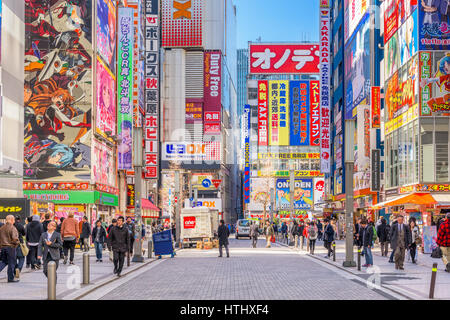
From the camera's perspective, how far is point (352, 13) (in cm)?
6688

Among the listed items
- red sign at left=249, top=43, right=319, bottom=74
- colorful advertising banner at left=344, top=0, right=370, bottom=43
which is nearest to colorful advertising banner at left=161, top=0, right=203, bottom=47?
red sign at left=249, top=43, right=319, bottom=74

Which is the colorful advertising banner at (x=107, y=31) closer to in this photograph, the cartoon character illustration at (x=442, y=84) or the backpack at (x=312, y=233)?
the backpack at (x=312, y=233)

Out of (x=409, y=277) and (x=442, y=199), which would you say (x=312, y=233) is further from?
(x=409, y=277)

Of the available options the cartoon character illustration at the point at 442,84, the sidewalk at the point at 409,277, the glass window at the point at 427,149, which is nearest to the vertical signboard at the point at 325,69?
the cartoon character illustration at the point at 442,84

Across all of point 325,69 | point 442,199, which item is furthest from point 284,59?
point 442,199

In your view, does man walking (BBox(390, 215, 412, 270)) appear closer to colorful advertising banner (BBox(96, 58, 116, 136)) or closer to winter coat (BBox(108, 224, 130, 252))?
winter coat (BBox(108, 224, 130, 252))

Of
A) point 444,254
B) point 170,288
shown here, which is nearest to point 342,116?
point 444,254

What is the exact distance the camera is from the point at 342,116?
245 feet

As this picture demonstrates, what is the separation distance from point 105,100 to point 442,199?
2538cm

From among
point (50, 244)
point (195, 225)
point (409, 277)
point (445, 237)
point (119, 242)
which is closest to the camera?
point (50, 244)

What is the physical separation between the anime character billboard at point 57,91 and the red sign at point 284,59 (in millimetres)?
58615

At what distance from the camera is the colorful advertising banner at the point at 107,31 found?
5181cm

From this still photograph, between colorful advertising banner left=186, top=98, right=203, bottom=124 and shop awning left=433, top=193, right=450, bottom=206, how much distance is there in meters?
85.0

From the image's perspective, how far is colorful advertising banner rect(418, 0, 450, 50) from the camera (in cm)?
4097
